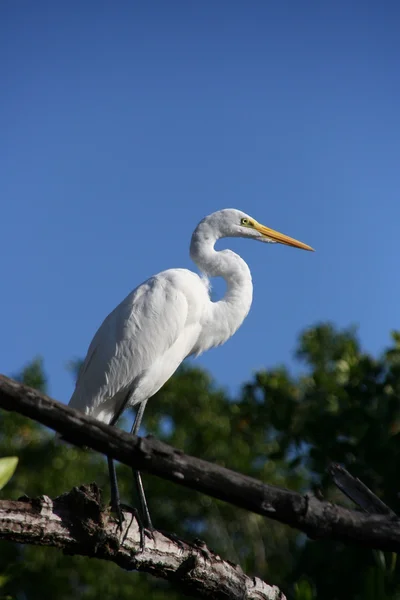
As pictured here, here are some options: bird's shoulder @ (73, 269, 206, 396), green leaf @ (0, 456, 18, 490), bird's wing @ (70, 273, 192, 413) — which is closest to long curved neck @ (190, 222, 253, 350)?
bird's shoulder @ (73, 269, 206, 396)

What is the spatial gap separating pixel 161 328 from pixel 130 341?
0.21 meters

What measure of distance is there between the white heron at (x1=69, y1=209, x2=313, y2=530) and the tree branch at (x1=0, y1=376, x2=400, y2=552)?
96.2 inches

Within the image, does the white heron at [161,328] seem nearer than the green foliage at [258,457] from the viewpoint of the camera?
Yes

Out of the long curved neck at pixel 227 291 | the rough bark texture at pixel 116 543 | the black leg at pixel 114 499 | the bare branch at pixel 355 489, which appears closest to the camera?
the bare branch at pixel 355 489

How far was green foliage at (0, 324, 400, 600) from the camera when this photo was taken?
6543 mm

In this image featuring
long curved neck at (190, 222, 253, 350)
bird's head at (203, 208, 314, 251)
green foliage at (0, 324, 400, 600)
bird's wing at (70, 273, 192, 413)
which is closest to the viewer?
bird's wing at (70, 273, 192, 413)

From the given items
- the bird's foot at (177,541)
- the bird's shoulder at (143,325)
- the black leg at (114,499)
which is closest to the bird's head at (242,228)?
the bird's shoulder at (143,325)

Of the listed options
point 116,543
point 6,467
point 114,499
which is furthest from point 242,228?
point 6,467

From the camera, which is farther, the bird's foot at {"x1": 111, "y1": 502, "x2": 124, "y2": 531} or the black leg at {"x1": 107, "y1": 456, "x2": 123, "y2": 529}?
the black leg at {"x1": 107, "y1": 456, "x2": 123, "y2": 529}

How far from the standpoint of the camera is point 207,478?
173cm

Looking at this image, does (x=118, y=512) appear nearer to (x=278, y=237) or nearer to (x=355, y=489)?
(x=355, y=489)

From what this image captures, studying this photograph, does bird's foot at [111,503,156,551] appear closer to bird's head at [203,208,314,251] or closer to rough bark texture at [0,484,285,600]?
rough bark texture at [0,484,285,600]

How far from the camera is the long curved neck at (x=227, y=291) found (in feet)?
16.2

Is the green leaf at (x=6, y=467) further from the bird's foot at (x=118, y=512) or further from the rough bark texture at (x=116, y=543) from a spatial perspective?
the bird's foot at (x=118, y=512)
